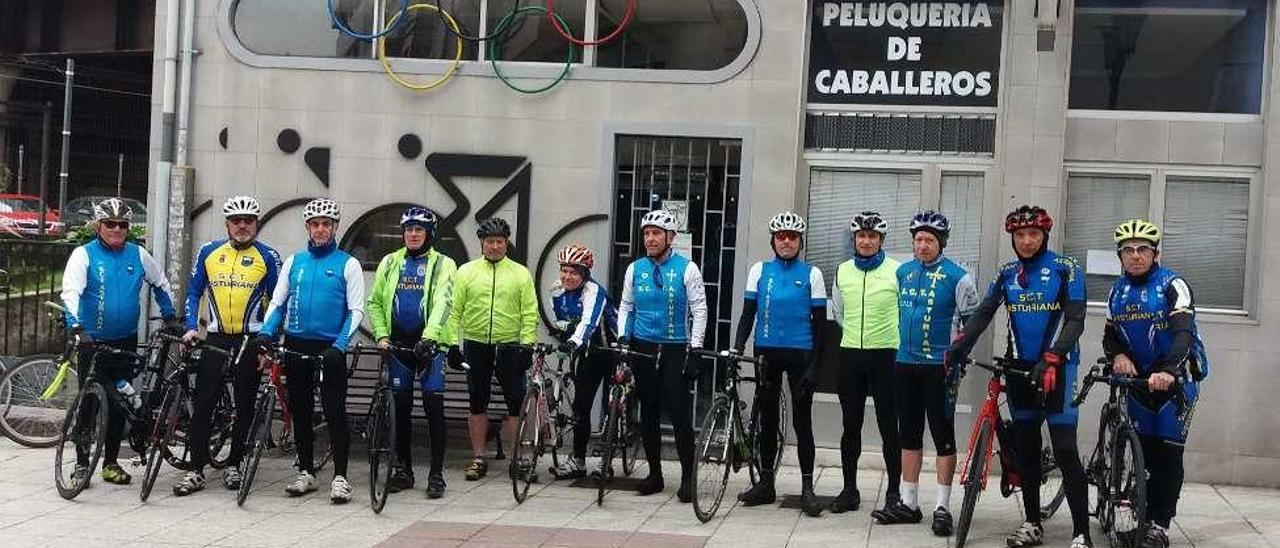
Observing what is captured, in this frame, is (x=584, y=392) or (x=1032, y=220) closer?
(x=1032, y=220)

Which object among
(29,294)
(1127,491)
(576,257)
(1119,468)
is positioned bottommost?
(1127,491)

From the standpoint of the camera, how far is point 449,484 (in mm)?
9961

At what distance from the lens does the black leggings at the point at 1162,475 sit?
314 inches

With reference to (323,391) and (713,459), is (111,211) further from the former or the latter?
(713,459)

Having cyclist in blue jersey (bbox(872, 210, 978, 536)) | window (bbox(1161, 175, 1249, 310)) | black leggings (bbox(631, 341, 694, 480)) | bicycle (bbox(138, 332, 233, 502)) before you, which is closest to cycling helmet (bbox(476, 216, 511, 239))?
black leggings (bbox(631, 341, 694, 480))

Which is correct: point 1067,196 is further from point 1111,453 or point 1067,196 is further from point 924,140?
point 1111,453

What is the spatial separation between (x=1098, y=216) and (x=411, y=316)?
17.7ft

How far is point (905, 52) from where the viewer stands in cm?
1122

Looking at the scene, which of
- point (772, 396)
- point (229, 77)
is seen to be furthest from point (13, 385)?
point (772, 396)

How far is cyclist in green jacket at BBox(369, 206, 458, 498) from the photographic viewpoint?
9.42 metres

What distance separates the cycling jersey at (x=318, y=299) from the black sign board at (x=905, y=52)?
4.28 m

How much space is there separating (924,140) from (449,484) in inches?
182

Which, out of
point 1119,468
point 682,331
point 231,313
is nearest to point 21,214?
point 231,313

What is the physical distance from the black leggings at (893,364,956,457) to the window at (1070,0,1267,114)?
351 cm
